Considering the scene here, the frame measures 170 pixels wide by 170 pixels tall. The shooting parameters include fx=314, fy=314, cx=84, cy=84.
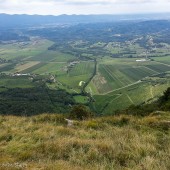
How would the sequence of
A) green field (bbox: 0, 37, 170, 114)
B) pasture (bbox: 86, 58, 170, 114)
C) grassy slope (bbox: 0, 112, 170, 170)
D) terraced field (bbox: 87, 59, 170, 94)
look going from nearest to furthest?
grassy slope (bbox: 0, 112, 170, 170) < pasture (bbox: 86, 58, 170, 114) < green field (bbox: 0, 37, 170, 114) < terraced field (bbox: 87, 59, 170, 94)

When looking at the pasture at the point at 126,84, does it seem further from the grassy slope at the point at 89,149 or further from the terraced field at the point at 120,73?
the grassy slope at the point at 89,149

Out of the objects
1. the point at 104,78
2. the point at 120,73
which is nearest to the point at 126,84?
the point at 104,78

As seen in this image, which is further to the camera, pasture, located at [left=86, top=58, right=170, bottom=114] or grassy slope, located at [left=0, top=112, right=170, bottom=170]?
pasture, located at [left=86, top=58, right=170, bottom=114]

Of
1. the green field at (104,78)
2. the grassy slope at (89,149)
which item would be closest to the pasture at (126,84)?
the green field at (104,78)

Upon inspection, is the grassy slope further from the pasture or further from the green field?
the green field

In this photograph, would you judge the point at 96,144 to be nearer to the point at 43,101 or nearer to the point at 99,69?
the point at 43,101

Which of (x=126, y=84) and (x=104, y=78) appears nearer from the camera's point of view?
(x=126, y=84)

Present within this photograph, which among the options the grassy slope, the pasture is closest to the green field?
the pasture

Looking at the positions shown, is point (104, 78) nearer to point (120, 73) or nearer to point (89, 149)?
point (120, 73)
